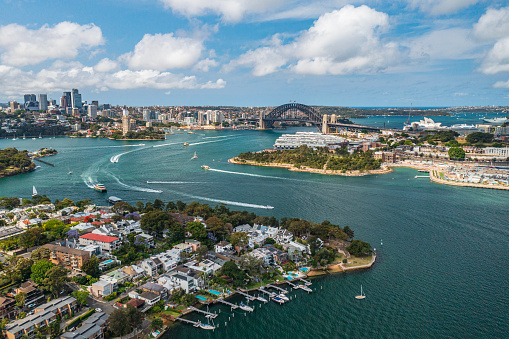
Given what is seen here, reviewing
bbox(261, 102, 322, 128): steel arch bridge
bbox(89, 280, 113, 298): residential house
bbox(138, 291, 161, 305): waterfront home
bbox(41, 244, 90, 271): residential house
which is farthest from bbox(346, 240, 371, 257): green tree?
bbox(261, 102, 322, 128): steel arch bridge

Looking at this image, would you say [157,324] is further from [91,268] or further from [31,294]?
[31,294]

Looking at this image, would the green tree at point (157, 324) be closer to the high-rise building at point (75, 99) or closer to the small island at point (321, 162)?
the small island at point (321, 162)

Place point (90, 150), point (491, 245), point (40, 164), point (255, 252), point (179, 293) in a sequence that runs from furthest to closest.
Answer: point (90, 150)
point (40, 164)
point (491, 245)
point (255, 252)
point (179, 293)

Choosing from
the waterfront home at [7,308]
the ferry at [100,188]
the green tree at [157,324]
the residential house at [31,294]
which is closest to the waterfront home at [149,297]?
the green tree at [157,324]

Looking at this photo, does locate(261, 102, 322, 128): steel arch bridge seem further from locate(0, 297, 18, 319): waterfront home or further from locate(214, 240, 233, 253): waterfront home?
locate(0, 297, 18, 319): waterfront home

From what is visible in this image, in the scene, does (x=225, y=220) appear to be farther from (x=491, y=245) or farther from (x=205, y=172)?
(x=205, y=172)

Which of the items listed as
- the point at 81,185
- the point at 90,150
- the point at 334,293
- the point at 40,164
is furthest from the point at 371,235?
the point at 90,150
